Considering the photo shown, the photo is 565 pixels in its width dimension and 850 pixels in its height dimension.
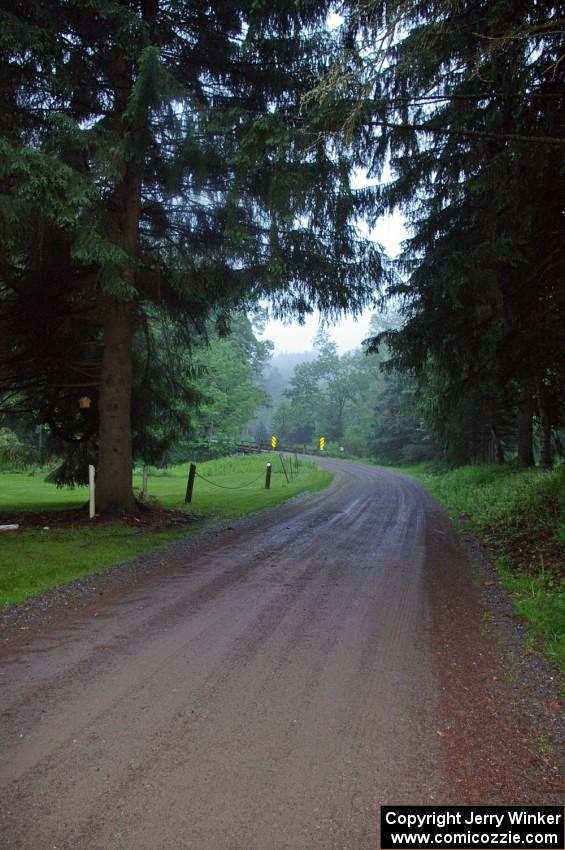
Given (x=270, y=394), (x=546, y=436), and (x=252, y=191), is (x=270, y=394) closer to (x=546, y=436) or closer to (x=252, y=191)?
(x=546, y=436)

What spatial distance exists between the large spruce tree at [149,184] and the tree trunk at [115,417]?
3cm

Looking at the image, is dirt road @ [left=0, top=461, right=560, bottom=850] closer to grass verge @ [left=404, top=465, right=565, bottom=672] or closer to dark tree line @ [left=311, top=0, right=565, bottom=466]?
grass verge @ [left=404, top=465, right=565, bottom=672]

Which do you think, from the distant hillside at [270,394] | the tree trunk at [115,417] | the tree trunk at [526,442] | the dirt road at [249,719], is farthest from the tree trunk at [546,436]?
the distant hillside at [270,394]

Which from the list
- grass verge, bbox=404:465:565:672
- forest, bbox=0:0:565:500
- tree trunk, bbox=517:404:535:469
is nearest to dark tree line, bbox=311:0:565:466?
forest, bbox=0:0:565:500

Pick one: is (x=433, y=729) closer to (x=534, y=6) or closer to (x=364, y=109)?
(x=364, y=109)

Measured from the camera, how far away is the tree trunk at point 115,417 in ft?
32.2

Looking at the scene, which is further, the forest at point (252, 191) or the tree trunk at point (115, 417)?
the tree trunk at point (115, 417)

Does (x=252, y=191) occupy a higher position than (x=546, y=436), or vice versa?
(x=252, y=191)

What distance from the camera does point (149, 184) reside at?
399 inches

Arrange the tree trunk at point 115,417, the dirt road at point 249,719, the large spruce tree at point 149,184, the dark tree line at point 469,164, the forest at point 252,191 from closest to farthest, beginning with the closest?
the dirt road at point 249,719
the dark tree line at point 469,164
the forest at point 252,191
the large spruce tree at point 149,184
the tree trunk at point 115,417

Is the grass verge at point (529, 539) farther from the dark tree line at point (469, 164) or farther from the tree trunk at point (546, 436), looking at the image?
the dark tree line at point (469, 164)

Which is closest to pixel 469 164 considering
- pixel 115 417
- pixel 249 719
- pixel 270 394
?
pixel 115 417

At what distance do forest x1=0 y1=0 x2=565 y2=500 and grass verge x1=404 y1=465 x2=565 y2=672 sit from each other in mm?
2349

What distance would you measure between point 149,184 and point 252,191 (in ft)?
11.4
